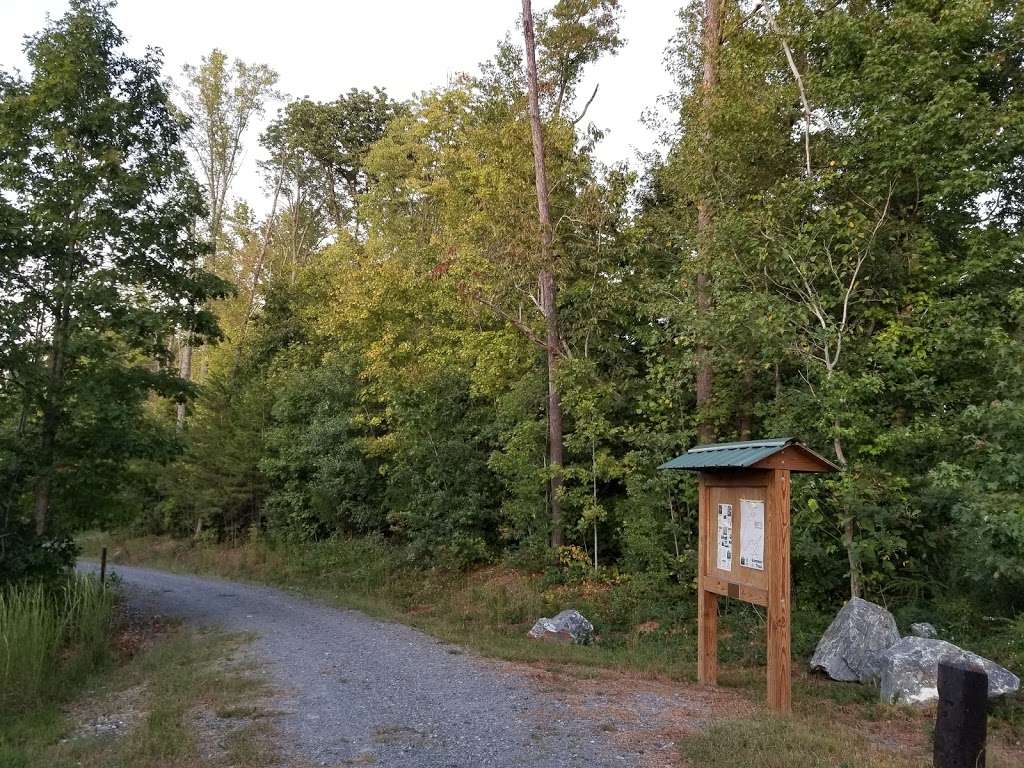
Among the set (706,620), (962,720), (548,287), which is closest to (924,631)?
(706,620)

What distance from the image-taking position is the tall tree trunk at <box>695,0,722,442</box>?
451 inches

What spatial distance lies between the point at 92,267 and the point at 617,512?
1002 cm

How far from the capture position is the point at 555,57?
704 inches

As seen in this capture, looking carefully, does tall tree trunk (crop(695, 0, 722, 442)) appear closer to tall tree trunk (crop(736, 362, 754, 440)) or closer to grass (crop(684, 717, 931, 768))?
tall tree trunk (crop(736, 362, 754, 440))

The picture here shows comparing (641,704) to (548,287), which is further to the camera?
(548,287)

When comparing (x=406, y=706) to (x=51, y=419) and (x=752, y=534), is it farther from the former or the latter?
(x=51, y=419)

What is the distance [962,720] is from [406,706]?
442cm

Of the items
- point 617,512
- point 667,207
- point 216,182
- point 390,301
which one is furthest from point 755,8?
point 216,182

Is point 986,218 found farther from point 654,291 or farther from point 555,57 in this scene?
point 555,57

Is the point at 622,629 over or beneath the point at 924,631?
beneath

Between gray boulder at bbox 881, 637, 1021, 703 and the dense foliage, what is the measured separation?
42.8 inches

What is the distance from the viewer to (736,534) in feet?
24.1

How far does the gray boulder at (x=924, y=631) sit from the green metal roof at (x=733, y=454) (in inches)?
127

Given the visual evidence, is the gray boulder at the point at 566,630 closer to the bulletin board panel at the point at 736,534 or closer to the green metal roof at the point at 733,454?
the bulletin board panel at the point at 736,534
